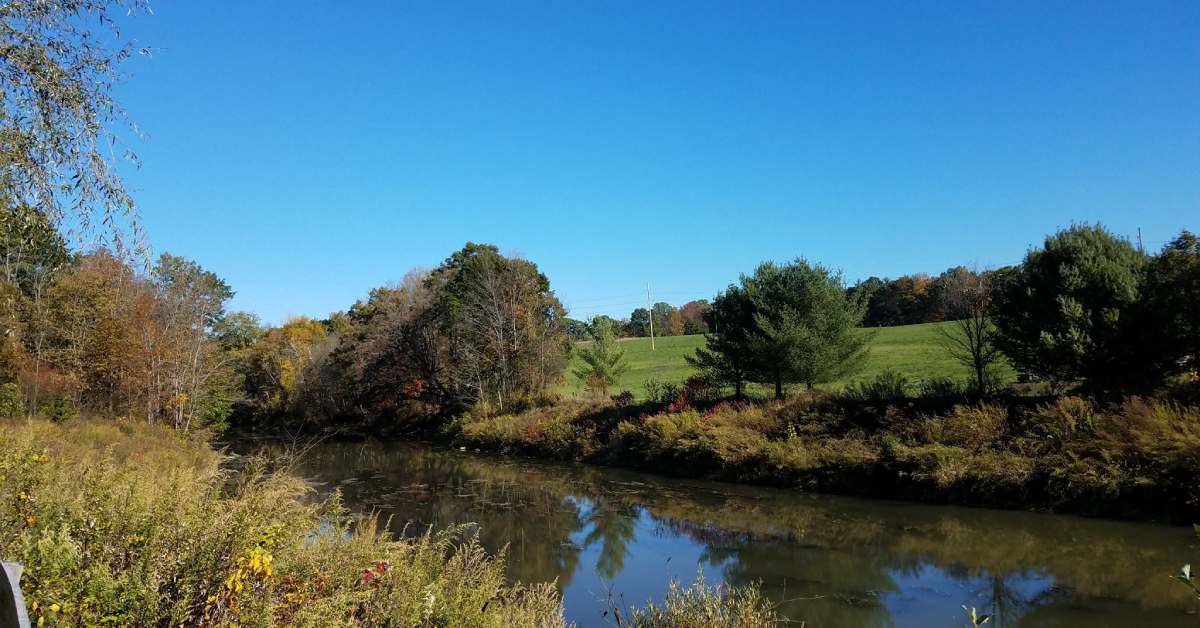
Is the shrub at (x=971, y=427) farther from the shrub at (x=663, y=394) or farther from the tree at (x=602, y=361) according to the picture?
the tree at (x=602, y=361)

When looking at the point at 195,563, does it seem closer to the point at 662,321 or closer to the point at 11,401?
the point at 11,401

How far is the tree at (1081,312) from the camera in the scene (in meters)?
13.9

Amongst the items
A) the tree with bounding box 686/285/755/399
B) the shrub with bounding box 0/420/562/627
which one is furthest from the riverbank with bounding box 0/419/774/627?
the tree with bounding box 686/285/755/399

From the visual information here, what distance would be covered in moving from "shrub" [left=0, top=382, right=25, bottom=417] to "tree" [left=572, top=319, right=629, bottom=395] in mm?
19448

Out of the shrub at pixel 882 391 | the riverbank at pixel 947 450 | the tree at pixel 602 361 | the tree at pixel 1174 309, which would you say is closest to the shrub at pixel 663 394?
the riverbank at pixel 947 450

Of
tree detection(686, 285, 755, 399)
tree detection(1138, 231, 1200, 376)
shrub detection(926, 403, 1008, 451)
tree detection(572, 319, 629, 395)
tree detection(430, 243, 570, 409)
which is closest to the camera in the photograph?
tree detection(1138, 231, 1200, 376)

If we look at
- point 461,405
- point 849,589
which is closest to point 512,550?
point 849,589

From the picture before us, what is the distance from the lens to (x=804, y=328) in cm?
2080

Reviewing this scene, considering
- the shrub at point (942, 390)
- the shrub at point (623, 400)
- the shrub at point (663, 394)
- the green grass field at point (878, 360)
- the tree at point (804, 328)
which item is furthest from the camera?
the green grass field at point (878, 360)

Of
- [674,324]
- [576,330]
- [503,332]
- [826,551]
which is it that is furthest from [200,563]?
[674,324]

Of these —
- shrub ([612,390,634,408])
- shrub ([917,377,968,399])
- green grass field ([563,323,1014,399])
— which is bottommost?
shrub ([612,390,634,408])

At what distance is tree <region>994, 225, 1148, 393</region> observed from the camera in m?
13.9

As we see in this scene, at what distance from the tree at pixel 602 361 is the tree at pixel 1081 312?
58.3ft

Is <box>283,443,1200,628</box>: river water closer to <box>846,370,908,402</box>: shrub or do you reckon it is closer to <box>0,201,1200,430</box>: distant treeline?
<box>846,370,908,402</box>: shrub
